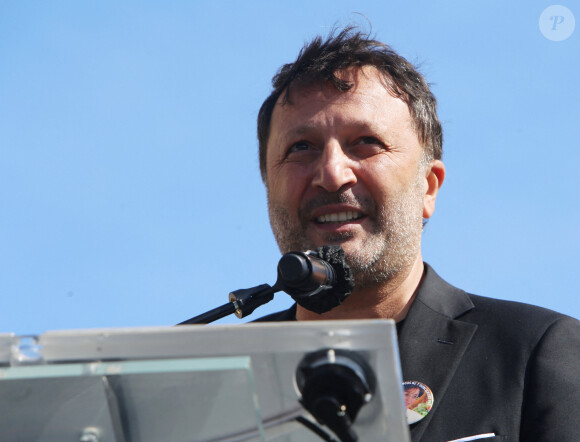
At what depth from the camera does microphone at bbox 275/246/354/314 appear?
223cm

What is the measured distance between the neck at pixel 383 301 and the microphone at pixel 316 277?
0.89 meters

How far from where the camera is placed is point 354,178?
10.8 feet

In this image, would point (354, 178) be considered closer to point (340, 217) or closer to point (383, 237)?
point (340, 217)

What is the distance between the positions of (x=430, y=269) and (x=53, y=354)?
243 cm

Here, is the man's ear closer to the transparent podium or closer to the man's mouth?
the man's mouth

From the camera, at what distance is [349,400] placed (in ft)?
4.23

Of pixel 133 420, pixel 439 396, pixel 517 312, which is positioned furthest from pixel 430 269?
pixel 133 420

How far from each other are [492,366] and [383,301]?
26.8 inches

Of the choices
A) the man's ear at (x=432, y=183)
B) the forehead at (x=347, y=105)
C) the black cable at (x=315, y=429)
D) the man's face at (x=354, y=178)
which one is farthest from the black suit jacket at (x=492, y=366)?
the black cable at (x=315, y=429)

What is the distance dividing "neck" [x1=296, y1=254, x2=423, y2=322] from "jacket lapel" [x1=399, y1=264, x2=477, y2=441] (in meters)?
0.10

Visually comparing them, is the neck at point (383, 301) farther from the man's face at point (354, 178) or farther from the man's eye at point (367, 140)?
the man's eye at point (367, 140)

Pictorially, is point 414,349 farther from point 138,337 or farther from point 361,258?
point 138,337

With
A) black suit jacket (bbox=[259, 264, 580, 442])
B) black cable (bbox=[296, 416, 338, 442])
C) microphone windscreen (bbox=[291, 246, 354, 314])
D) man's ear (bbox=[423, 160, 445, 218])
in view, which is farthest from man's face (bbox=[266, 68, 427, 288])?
black cable (bbox=[296, 416, 338, 442])

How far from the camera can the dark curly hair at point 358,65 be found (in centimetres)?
372
